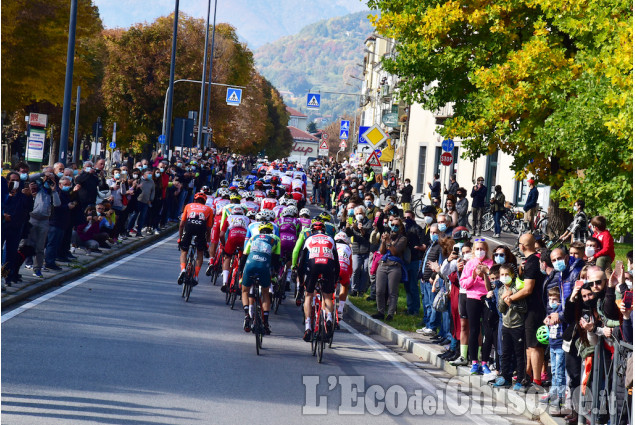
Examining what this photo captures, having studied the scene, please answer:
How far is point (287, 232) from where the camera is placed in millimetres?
15148

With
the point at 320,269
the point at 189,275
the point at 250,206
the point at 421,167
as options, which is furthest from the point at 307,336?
the point at 421,167

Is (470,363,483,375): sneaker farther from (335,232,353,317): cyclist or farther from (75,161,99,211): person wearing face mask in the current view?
(75,161,99,211): person wearing face mask

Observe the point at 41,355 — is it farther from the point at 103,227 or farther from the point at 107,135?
the point at 107,135

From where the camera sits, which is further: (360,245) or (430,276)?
(360,245)

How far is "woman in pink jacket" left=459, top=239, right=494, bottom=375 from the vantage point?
11.0 meters

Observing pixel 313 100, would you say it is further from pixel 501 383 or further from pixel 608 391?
pixel 608 391

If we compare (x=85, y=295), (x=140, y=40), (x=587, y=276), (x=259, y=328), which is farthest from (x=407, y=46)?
(x=140, y=40)

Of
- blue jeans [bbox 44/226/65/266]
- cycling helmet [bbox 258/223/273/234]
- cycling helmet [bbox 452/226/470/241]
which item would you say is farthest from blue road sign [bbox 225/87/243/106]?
cycling helmet [bbox 258/223/273/234]

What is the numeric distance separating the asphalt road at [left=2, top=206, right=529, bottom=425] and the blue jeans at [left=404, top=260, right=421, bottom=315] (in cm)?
142

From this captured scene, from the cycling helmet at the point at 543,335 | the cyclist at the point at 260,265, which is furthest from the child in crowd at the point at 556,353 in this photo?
the cyclist at the point at 260,265

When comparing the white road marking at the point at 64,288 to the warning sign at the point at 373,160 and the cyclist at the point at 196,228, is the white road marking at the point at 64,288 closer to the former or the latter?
the cyclist at the point at 196,228

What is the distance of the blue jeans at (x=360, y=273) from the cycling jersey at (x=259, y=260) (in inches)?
208

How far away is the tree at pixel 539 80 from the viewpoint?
14.5 meters

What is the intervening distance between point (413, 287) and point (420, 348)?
314cm
